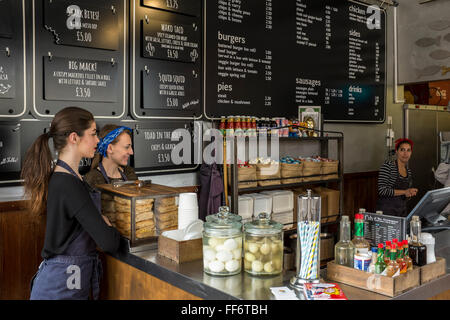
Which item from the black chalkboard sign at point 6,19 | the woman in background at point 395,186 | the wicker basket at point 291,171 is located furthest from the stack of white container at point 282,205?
the black chalkboard sign at point 6,19

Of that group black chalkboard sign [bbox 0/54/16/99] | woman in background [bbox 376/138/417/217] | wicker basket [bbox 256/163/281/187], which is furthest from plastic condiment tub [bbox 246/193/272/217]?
black chalkboard sign [bbox 0/54/16/99]

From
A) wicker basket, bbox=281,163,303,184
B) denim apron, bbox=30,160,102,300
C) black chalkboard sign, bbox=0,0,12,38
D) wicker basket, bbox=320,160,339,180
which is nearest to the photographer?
denim apron, bbox=30,160,102,300

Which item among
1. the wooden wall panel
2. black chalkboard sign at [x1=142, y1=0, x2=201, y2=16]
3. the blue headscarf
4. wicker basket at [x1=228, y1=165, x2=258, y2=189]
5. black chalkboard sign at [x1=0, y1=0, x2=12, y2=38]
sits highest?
black chalkboard sign at [x1=142, y1=0, x2=201, y2=16]

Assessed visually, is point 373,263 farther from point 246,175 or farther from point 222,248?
point 246,175

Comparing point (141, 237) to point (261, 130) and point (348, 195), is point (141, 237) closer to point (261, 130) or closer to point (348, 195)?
point (261, 130)

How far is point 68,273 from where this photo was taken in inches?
81.5

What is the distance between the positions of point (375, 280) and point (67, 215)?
1.33 meters

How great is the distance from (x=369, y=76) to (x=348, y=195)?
146cm

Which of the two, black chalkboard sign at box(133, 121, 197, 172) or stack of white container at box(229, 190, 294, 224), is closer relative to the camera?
black chalkboard sign at box(133, 121, 197, 172)

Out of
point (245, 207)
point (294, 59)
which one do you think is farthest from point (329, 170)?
point (294, 59)

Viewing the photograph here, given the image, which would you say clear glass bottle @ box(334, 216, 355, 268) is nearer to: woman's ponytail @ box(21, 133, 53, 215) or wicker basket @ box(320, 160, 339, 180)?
woman's ponytail @ box(21, 133, 53, 215)

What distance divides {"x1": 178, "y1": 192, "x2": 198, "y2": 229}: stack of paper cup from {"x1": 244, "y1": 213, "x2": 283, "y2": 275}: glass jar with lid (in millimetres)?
457

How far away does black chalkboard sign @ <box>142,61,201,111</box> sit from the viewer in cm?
345
